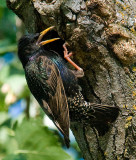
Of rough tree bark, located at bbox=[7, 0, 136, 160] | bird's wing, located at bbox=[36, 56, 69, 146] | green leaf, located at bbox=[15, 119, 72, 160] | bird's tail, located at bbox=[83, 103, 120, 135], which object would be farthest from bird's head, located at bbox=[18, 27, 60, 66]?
bird's tail, located at bbox=[83, 103, 120, 135]

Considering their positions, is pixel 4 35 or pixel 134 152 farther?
pixel 4 35

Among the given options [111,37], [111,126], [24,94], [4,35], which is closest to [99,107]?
[111,126]

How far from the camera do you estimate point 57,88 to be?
3.38 metres

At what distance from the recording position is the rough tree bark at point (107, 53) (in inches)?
116

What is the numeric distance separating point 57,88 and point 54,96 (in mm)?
90

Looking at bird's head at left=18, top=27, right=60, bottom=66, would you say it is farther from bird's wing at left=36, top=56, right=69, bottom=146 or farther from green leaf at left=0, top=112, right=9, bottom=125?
green leaf at left=0, top=112, right=9, bottom=125

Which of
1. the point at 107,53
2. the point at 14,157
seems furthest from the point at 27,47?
the point at 14,157

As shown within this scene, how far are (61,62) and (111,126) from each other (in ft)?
3.38

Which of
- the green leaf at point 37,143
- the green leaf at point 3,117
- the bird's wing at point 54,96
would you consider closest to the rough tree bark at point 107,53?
the bird's wing at point 54,96

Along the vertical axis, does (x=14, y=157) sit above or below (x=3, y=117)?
above

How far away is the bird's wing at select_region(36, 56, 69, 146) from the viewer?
317cm

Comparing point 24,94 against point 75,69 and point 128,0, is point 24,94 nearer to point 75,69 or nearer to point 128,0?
point 75,69

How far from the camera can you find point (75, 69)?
3.39 m

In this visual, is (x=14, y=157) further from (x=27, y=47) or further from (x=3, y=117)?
(x=27, y=47)
